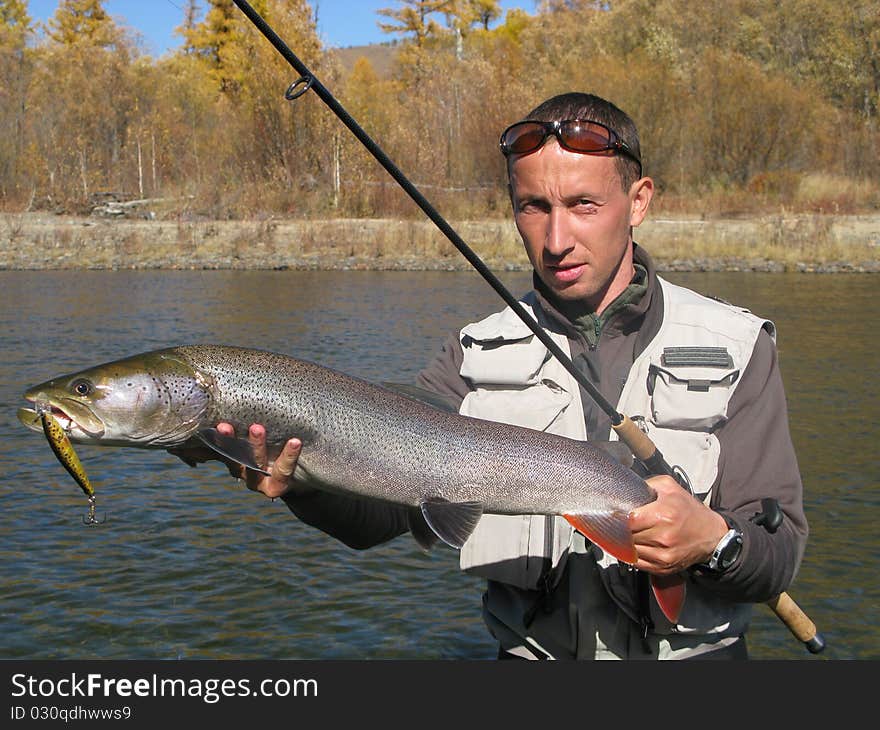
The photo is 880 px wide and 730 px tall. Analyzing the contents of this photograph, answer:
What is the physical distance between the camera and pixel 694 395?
117 inches

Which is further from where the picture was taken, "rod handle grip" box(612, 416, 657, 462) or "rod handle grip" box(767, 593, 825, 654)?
"rod handle grip" box(767, 593, 825, 654)

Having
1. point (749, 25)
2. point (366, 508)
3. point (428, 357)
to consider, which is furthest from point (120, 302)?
point (749, 25)

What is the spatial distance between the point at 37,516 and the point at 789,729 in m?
6.77

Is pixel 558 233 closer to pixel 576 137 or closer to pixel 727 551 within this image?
pixel 576 137

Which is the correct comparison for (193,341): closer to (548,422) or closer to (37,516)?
(37,516)

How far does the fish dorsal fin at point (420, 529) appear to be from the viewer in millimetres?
2973

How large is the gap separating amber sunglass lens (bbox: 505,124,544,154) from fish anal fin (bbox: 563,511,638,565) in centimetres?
105

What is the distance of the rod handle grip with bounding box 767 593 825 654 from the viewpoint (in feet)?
11.7

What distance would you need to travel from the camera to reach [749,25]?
48.2 m

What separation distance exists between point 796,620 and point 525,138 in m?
1.77

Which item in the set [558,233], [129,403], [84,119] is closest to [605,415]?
[558,233]

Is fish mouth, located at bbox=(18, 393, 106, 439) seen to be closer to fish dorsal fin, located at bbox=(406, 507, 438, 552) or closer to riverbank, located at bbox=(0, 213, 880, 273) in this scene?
fish dorsal fin, located at bbox=(406, 507, 438, 552)

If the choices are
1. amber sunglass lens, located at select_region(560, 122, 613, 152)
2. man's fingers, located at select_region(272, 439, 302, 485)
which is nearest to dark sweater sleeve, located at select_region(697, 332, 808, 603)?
amber sunglass lens, located at select_region(560, 122, 613, 152)

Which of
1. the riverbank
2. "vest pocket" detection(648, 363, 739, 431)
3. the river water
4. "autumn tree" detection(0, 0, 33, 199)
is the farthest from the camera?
"autumn tree" detection(0, 0, 33, 199)
